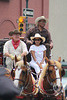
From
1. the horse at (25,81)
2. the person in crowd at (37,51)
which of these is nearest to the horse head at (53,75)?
the horse at (25,81)

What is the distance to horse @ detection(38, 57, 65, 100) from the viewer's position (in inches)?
222

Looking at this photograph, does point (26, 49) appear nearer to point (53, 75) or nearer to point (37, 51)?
point (37, 51)

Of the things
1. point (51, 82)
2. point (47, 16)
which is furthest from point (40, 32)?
point (47, 16)

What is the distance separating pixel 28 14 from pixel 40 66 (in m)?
9.07

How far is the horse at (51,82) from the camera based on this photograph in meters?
5.64

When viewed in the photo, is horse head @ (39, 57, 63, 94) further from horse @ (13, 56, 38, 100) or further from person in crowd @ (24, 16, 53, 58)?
person in crowd @ (24, 16, 53, 58)

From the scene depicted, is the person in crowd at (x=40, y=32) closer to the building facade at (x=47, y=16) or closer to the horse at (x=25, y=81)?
the horse at (x=25, y=81)

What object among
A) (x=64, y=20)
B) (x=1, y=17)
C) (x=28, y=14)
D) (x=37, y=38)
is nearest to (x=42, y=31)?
(x=37, y=38)

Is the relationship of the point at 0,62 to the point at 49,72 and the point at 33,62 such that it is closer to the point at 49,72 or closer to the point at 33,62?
the point at 33,62

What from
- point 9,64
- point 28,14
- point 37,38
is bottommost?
point 9,64

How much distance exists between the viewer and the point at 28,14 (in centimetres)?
1602

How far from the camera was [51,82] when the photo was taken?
5742 millimetres

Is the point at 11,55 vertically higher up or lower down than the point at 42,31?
lower down

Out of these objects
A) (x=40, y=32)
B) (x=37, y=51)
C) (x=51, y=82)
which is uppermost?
(x=40, y=32)
